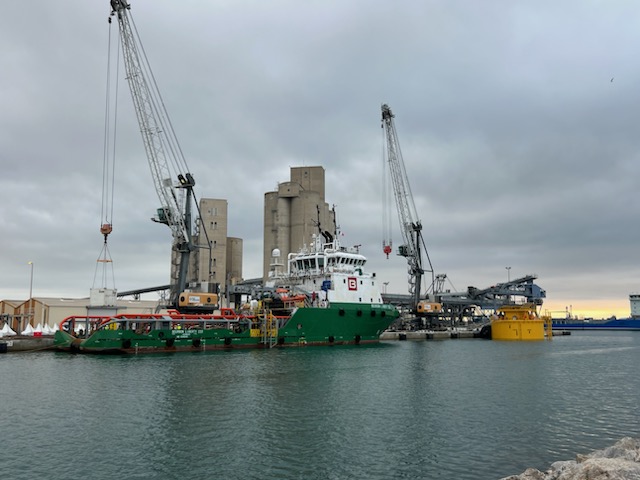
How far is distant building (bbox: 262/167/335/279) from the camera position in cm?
10812

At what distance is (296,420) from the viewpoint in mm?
18891

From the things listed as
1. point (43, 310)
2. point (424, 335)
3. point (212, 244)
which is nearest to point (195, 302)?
point (43, 310)

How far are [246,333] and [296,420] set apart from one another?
3018 centimetres

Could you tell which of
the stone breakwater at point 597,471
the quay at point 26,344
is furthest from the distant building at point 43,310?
the stone breakwater at point 597,471

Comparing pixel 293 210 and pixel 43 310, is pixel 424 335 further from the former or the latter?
pixel 43 310

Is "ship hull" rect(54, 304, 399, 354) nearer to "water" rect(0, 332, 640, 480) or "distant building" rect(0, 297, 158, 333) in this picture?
"water" rect(0, 332, 640, 480)

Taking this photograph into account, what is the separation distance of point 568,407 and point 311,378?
528 inches

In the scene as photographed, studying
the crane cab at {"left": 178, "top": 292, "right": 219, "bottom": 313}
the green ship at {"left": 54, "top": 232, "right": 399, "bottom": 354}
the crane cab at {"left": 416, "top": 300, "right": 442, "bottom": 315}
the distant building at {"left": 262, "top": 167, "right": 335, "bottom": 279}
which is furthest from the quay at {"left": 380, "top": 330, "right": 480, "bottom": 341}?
the distant building at {"left": 262, "top": 167, "right": 335, "bottom": 279}

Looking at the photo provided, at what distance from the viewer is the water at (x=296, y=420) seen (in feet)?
45.5

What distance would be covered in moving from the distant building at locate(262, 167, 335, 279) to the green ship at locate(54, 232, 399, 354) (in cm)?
4893

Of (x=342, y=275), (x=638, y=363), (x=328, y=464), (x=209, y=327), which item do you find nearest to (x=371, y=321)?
(x=342, y=275)

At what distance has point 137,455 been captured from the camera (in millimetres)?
14555

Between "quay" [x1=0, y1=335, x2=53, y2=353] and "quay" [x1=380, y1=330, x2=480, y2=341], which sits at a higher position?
"quay" [x1=0, y1=335, x2=53, y2=353]

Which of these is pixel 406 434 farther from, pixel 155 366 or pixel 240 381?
pixel 155 366
